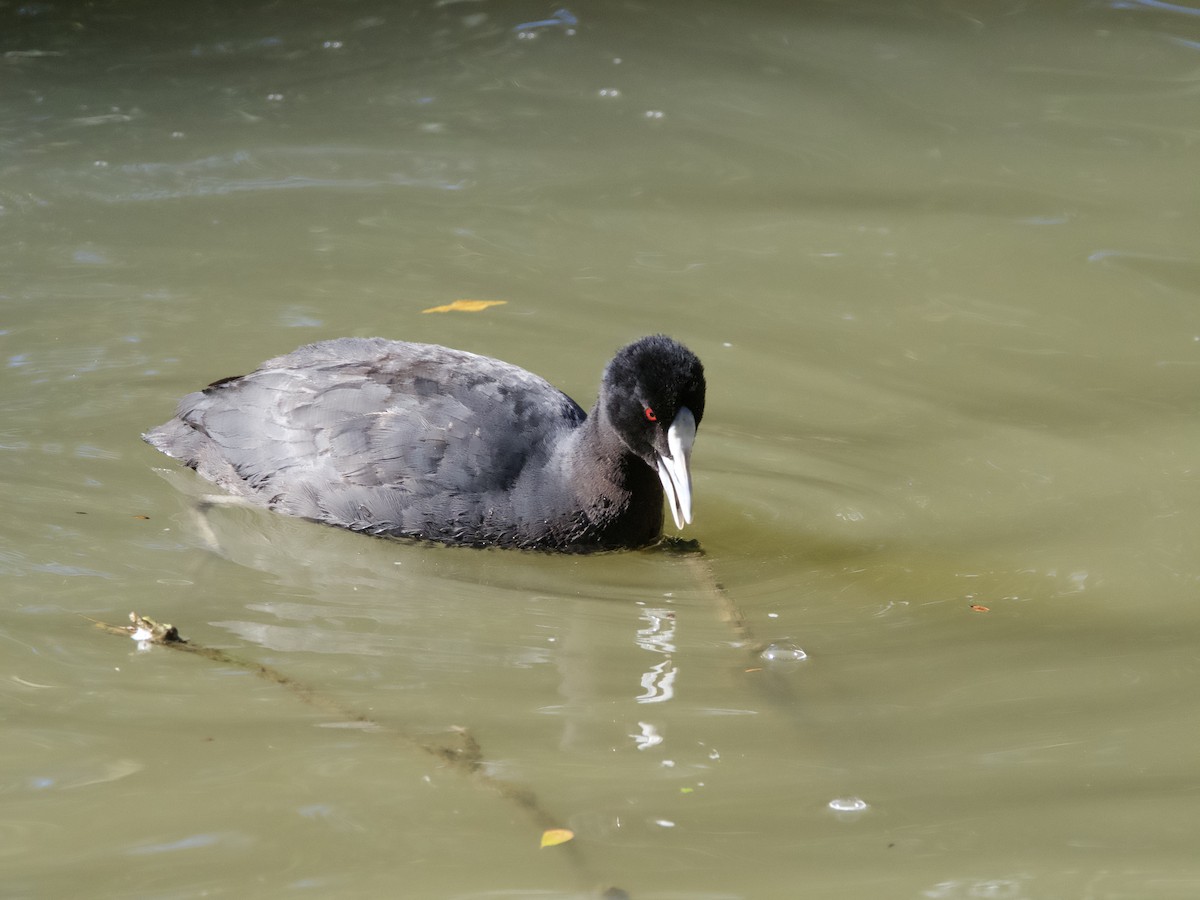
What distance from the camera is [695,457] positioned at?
5.62 metres

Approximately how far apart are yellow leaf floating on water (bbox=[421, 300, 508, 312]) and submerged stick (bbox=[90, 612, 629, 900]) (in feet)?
8.91

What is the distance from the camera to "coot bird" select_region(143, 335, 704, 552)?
4805 mm

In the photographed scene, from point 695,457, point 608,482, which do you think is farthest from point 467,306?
point 608,482

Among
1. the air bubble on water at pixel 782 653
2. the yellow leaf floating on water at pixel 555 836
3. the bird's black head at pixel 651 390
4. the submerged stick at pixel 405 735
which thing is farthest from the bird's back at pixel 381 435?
the yellow leaf floating on water at pixel 555 836

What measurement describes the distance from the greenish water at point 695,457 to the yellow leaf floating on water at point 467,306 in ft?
0.23

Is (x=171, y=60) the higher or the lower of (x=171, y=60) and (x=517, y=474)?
the higher

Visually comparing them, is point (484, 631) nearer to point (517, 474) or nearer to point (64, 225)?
point (517, 474)

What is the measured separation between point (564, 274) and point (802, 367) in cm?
136

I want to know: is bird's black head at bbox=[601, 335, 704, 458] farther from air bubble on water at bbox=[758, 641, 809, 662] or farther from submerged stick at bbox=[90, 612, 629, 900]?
submerged stick at bbox=[90, 612, 629, 900]

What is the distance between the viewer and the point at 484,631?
437 centimetres

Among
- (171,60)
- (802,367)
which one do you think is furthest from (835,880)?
(171,60)

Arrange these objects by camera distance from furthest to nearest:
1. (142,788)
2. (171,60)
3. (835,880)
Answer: (171,60) < (142,788) < (835,880)

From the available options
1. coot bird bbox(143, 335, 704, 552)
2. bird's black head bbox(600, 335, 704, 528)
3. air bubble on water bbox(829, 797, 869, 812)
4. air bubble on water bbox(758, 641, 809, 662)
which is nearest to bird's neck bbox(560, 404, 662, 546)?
coot bird bbox(143, 335, 704, 552)

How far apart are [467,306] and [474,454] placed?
1918 millimetres
